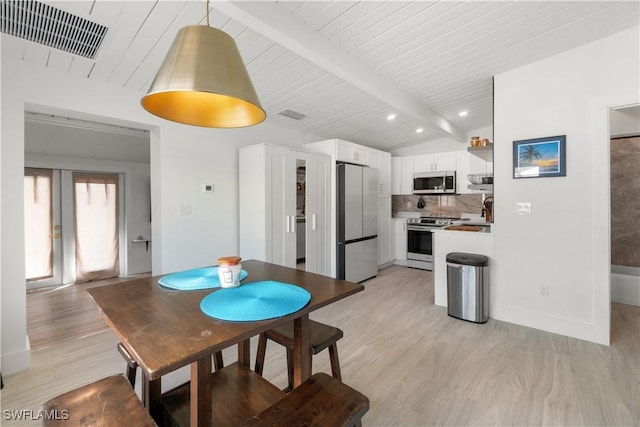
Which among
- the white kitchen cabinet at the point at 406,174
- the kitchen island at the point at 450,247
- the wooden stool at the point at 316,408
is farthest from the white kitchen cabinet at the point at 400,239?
the wooden stool at the point at 316,408

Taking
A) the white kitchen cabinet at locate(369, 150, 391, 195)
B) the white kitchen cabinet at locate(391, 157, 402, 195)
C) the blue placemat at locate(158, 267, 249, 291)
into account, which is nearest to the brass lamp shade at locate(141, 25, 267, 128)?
the blue placemat at locate(158, 267, 249, 291)

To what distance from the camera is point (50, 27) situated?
6.16 feet

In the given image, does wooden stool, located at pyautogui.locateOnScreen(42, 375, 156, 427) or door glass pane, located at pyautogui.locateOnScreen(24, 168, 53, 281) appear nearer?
wooden stool, located at pyautogui.locateOnScreen(42, 375, 156, 427)

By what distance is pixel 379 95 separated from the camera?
9.57 feet

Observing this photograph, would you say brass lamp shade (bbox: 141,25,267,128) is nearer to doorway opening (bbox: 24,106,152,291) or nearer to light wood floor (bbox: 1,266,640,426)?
light wood floor (bbox: 1,266,640,426)

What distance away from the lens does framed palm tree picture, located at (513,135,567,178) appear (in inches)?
104

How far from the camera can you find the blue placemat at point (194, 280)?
1.45 m

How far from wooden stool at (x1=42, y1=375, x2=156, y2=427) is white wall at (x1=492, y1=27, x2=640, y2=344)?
328cm

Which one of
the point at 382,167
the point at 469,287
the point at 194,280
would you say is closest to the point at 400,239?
the point at 382,167

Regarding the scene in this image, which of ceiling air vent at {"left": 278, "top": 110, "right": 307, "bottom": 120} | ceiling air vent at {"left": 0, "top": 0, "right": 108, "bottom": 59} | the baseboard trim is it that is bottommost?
the baseboard trim

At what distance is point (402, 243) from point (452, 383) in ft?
11.9

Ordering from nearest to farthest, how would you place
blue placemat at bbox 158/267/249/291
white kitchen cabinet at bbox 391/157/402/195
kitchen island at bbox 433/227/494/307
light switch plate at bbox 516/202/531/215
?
1. blue placemat at bbox 158/267/249/291
2. light switch plate at bbox 516/202/531/215
3. kitchen island at bbox 433/227/494/307
4. white kitchen cabinet at bbox 391/157/402/195

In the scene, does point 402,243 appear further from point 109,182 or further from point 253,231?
Result: point 109,182

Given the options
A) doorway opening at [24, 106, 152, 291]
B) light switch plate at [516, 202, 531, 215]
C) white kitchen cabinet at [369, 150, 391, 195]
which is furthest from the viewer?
white kitchen cabinet at [369, 150, 391, 195]
